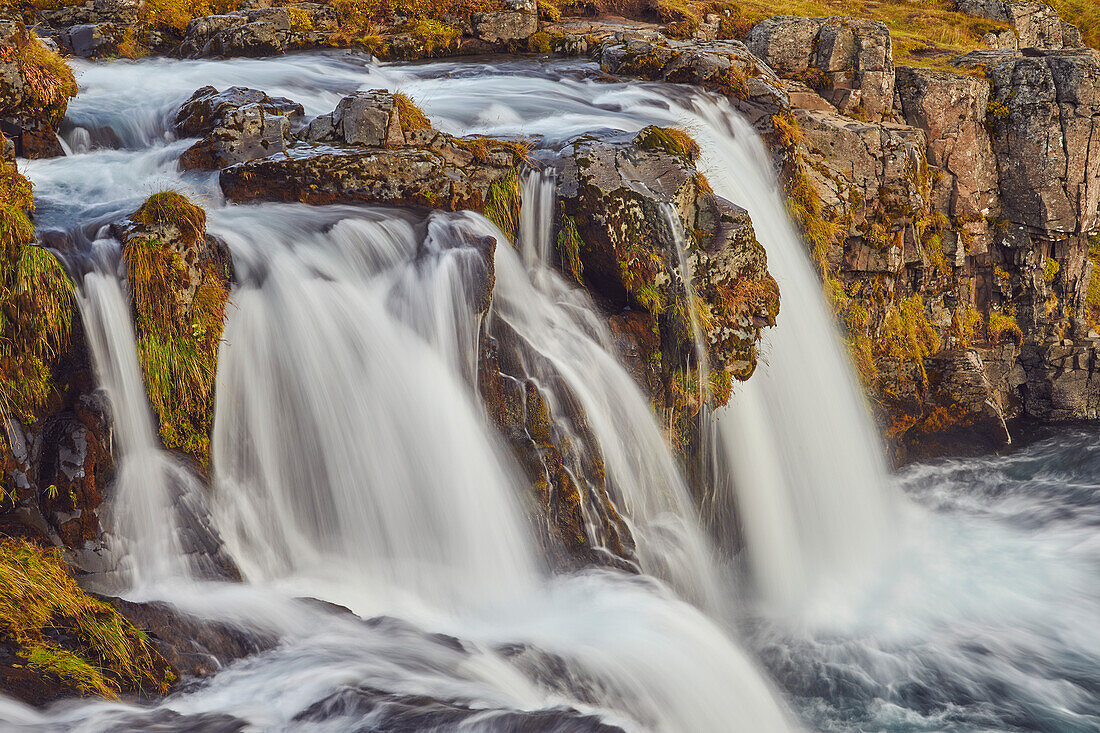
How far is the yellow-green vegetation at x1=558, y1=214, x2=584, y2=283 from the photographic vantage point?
8.50 meters

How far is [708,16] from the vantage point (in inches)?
691

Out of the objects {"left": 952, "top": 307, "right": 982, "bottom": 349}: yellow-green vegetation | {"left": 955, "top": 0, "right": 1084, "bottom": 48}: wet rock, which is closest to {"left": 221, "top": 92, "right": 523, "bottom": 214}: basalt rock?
{"left": 952, "top": 307, "right": 982, "bottom": 349}: yellow-green vegetation

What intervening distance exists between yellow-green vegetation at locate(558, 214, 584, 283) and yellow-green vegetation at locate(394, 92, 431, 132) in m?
1.98

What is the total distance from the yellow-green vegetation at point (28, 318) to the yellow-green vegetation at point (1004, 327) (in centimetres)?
1459

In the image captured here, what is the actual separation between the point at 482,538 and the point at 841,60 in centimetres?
1102

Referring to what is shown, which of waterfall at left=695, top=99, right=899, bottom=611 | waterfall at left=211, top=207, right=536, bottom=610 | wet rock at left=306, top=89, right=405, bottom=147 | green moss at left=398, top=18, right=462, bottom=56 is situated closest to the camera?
waterfall at left=211, top=207, right=536, bottom=610

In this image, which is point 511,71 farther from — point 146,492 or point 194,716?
point 194,716

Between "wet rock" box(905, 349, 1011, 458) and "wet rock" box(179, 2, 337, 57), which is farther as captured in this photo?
"wet rock" box(179, 2, 337, 57)

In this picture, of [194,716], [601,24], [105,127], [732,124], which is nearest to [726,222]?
[732,124]

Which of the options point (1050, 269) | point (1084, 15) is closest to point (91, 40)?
point (1050, 269)

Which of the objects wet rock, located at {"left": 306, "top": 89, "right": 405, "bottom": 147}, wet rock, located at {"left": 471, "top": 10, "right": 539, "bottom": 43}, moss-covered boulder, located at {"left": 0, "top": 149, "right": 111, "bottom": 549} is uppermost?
wet rock, located at {"left": 471, "top": 10, "right": 539, "bottom": 43}

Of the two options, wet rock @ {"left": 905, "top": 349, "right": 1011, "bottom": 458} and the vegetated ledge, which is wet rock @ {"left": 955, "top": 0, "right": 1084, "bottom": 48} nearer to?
wet rock @ {"left": 905, "top": 349, "right": 1011, "bottom": 458}

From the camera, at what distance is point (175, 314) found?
6.57 meters

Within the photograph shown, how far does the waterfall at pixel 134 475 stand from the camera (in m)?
6.23
